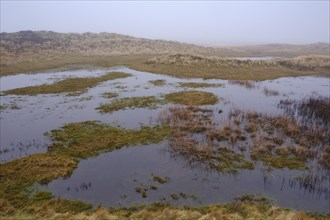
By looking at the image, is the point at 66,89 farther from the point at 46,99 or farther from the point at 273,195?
the point at 273,195

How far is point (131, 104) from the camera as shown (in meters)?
29.7

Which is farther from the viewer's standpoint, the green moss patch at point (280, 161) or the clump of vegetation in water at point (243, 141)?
the clump of vegetation in water at point (243, 141)

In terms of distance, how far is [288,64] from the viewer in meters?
65.7

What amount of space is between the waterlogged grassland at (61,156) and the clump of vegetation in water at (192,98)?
8.93 metres

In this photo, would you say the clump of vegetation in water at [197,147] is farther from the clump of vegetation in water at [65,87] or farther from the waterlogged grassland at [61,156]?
the clump of vegetation in water at [65,87]

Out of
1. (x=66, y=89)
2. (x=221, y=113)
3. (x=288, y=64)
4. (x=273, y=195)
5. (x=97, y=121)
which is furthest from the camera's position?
(x=288, y=64)

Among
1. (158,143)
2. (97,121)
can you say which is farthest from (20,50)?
(158,143)

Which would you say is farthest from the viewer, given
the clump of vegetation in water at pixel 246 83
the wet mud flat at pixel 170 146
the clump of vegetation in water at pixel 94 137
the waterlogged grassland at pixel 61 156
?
the clump of vegetation in water at pixel 246 83

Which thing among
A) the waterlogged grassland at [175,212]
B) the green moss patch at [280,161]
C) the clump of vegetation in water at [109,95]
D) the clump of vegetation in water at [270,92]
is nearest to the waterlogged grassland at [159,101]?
the clump of vegetation in water at [109,95]

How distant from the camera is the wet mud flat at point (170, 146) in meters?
13.9

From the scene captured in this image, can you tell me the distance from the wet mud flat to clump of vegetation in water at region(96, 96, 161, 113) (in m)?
0.10

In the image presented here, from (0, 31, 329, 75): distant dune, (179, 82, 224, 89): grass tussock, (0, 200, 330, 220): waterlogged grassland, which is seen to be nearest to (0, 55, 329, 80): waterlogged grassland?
(0, 31, 329, 75): distant dune

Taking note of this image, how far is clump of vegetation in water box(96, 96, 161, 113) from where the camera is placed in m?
28.1

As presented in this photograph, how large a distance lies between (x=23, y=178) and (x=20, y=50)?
72.9 metres
